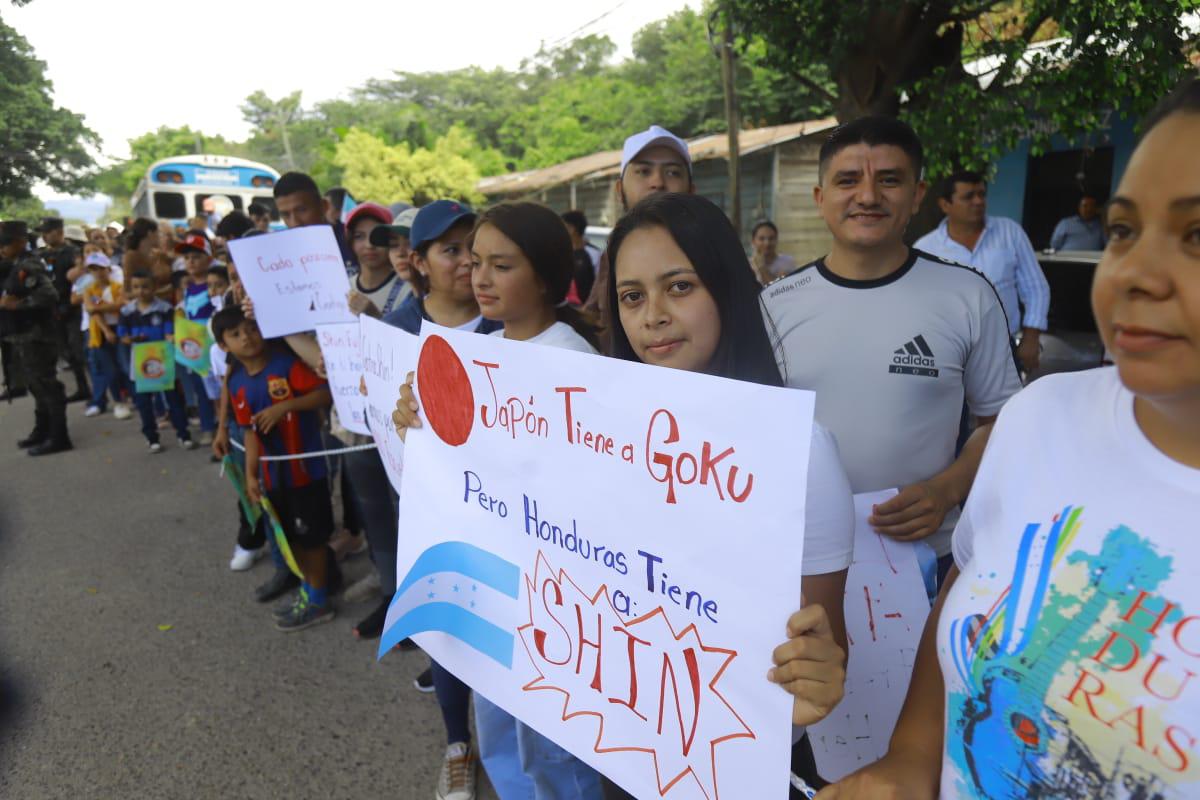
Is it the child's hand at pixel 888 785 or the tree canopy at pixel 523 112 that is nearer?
the child's hand at pixel 888 785

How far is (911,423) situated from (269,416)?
9.55 feet

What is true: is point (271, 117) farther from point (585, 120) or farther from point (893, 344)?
point (893, 344)

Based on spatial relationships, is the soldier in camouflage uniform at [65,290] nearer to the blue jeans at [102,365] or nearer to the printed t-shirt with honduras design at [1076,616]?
the blue jeans at [102,365]

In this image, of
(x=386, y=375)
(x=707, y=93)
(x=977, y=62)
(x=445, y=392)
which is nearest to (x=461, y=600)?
(x=445, y=392)

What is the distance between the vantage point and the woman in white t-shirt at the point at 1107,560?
756mm

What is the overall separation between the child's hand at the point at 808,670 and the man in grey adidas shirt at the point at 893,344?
86 centimetres

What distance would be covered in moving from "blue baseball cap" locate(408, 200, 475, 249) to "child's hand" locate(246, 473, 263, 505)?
5.33ft

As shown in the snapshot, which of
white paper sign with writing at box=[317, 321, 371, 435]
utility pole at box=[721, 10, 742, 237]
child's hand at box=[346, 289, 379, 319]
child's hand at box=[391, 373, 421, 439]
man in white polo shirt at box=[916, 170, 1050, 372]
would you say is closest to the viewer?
Result: child's hand at box=[391, 373, 421, 439]

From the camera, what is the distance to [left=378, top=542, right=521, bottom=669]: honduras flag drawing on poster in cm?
149

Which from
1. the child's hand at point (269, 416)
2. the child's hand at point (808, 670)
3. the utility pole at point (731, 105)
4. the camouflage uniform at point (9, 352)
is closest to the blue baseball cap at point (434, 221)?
the child's hand at point (269, 416)

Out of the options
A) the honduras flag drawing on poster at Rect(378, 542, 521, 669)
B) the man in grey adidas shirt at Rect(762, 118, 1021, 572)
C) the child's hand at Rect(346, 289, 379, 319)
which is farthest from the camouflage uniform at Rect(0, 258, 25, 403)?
the man in grey adidas shirt at Rect(762, 118, 1021, 572)

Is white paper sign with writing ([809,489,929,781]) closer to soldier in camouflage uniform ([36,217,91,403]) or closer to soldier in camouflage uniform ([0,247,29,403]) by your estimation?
soldier in camouflage uniform ([0,247,29,403])

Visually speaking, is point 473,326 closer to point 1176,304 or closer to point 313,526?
point 313,526

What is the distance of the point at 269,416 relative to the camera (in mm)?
3539
